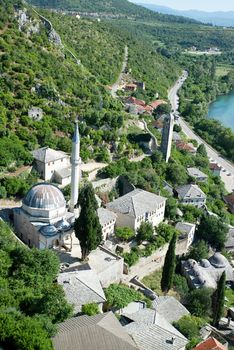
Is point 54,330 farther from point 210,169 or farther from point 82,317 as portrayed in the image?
point 210,169

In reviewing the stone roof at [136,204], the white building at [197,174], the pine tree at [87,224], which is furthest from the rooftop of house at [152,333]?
the white building at [197,174]

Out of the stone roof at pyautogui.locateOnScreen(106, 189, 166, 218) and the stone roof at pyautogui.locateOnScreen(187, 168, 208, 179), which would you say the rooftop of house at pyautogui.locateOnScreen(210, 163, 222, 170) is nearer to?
the stone roof at pyautogui.locateOnScreen(187, 168, 208, 179)

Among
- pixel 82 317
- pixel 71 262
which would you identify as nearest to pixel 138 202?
pixel 71 262

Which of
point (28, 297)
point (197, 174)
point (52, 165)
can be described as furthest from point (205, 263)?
point (197, 174)

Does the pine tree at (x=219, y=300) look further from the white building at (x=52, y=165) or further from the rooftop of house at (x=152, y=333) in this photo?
the white building at (x=52, y=165)

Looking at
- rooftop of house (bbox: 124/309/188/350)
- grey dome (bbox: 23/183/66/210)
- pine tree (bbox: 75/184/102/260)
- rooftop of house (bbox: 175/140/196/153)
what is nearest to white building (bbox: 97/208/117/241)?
grey dome (bbox: 23/183/66/210)

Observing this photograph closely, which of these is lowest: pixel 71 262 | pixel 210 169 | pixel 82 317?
pixel 210 169
